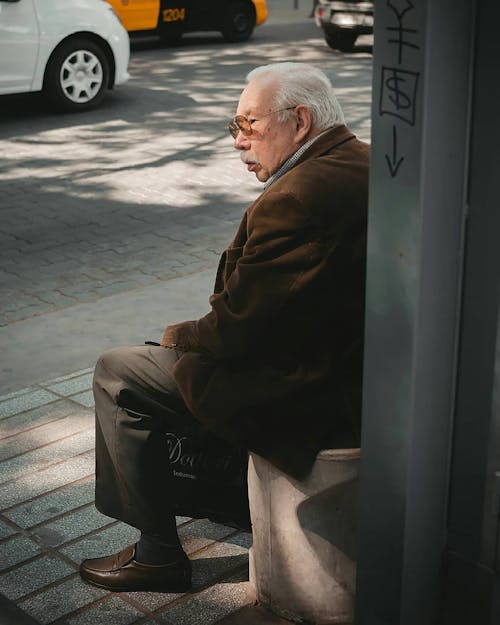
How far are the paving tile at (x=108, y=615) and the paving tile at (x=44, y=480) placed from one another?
76cm

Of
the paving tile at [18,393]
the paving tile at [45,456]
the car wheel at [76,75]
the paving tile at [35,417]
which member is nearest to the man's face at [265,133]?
the paving tile at [45,456]

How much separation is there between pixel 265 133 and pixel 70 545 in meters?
1.55

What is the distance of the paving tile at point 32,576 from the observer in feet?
10.9

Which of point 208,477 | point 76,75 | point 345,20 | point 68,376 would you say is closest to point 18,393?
point 68,376

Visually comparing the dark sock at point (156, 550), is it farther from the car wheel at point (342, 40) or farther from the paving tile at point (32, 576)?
the car wheel at point (342, 40)

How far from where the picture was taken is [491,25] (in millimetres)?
2111

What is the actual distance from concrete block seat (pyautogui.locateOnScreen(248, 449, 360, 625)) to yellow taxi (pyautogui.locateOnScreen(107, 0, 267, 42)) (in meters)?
14.2

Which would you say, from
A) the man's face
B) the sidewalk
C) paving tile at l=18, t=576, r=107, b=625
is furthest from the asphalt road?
the man's face

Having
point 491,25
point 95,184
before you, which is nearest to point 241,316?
point 491,25

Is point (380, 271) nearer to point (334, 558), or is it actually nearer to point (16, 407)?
point (334, 558)

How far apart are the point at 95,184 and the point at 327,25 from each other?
9.60 meters

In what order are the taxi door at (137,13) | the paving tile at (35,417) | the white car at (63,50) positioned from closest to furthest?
the paving tile at (35,417)
the white car at (63,50)
the taxi door at (137,13)

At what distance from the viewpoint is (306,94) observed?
3051 millimetres

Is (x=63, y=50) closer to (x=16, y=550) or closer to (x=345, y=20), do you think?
(x=345, y=20)
